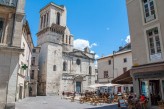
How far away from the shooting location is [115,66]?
96.1ft

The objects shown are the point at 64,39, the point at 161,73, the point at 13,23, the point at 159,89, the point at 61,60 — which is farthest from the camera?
the point at 64,39

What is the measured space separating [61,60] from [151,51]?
29.6m

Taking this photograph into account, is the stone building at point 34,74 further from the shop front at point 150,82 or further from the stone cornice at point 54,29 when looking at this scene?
the shop front at point 150,82

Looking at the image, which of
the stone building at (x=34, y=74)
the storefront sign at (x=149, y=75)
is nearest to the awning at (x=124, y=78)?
the storefront sign at (x=149, y=75)

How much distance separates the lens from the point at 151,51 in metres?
10.9

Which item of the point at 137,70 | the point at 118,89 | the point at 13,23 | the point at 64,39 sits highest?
the point at 64,39

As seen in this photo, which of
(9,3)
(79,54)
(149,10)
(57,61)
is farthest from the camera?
(79,54)

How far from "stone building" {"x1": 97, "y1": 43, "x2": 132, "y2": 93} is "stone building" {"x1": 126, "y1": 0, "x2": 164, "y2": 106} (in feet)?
52.4

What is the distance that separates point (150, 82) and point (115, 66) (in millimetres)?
18476

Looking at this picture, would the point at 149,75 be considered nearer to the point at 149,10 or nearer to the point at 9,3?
the point at 149,10

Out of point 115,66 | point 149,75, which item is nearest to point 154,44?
point 149,75

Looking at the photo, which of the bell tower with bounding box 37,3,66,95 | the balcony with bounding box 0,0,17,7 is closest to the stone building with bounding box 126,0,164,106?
the balcony with bounding box 0,0,17,7

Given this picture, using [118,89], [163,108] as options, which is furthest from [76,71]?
[163,108]

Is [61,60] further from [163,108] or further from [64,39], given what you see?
[163,108]
